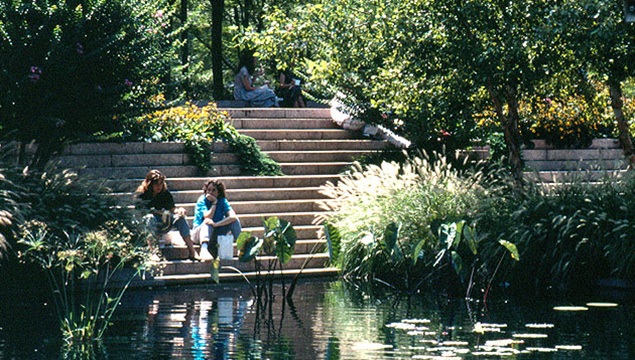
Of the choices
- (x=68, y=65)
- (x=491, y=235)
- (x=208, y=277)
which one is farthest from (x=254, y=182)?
(x=491, y=235)

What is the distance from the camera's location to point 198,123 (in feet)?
64.1

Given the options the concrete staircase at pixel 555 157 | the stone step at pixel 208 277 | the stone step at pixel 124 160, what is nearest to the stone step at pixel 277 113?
the stone step at pixel 124 160

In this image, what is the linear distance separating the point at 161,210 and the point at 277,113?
771cm

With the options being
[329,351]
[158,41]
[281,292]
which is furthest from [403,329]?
[158,41]

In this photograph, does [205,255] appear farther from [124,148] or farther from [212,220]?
[124,148]

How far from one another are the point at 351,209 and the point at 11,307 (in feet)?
19.1

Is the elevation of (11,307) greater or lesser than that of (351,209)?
lesser

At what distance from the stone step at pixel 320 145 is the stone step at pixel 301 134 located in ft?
1.55

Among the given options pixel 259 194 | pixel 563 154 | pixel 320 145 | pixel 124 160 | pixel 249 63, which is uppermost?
pixel 249 63

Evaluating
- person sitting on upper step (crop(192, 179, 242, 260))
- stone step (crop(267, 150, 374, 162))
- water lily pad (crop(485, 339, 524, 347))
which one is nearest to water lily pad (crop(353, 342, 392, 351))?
water lily pad (crop(485, 339, 524, 347))

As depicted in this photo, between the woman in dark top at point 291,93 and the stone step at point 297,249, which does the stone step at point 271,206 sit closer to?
the stone step at point 297,249

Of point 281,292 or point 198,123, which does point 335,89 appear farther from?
point 281,292

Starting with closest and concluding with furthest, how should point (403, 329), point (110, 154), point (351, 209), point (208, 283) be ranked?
point (403, 329) → point (208, 283) → point (351, 209) → point (110, 154)

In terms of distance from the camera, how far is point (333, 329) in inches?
400
